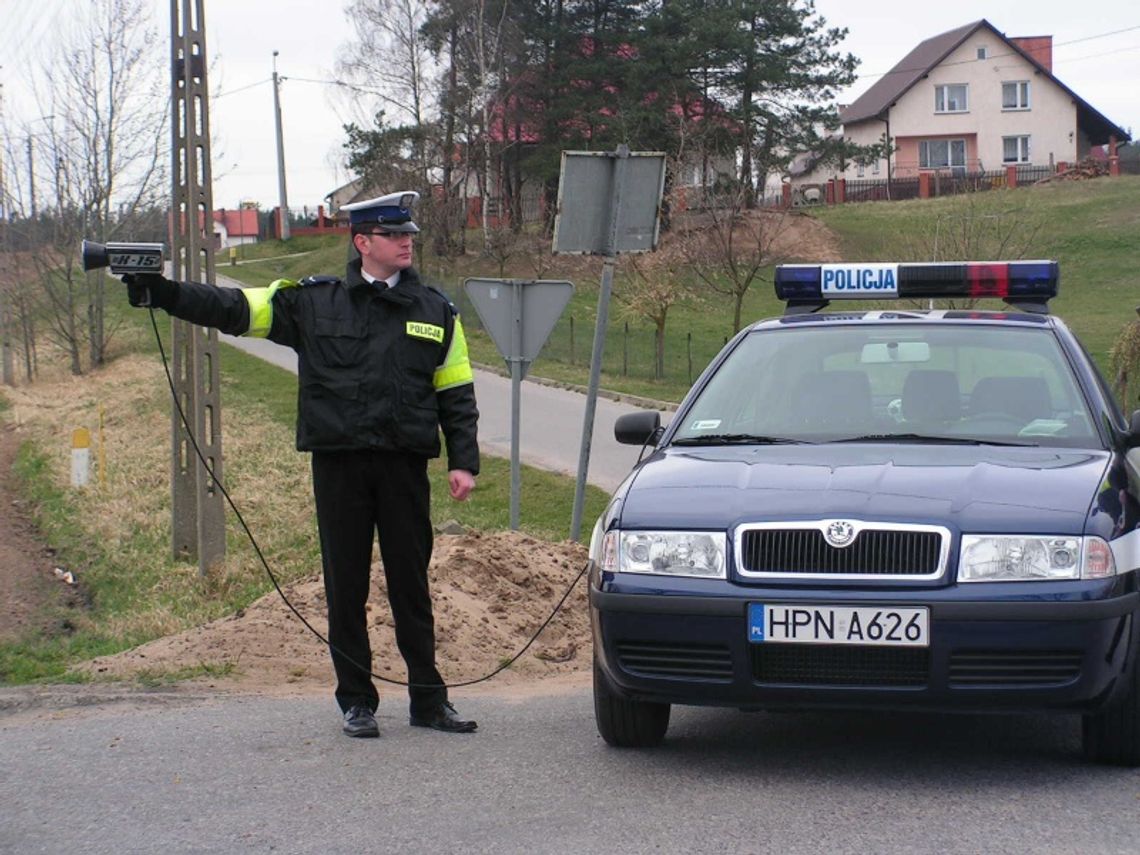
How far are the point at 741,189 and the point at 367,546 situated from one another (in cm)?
2808

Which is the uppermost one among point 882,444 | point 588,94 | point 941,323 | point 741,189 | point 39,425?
point 588,94

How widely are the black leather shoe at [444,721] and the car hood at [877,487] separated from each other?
1.27m

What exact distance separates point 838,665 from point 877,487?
589 mm

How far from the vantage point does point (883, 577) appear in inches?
196

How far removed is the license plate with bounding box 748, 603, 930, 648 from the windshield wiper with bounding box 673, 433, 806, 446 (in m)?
1.08

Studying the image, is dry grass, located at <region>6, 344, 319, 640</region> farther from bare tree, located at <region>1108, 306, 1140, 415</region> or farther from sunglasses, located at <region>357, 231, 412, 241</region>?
bare tree, located at <region>1108, 306, 1140, 415</region>

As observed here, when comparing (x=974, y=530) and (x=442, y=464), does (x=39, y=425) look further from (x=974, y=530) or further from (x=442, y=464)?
(x=974, y=530)

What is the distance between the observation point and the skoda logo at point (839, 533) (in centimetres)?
500

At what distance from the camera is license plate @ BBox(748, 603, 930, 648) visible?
4.95m

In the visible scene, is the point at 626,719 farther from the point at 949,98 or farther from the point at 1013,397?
the point at 949,98

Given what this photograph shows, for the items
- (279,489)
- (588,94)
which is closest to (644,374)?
(279,489)

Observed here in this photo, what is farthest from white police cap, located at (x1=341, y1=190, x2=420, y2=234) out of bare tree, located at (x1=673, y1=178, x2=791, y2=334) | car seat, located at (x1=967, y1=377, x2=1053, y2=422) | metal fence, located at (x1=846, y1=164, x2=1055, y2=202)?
metal fence, located at (x1=846, y1=164, x2=1055, y2=202)

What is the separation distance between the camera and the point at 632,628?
17.3ft

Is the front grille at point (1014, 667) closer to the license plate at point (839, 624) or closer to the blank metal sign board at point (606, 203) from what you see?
the license plate at point (839, 624)
